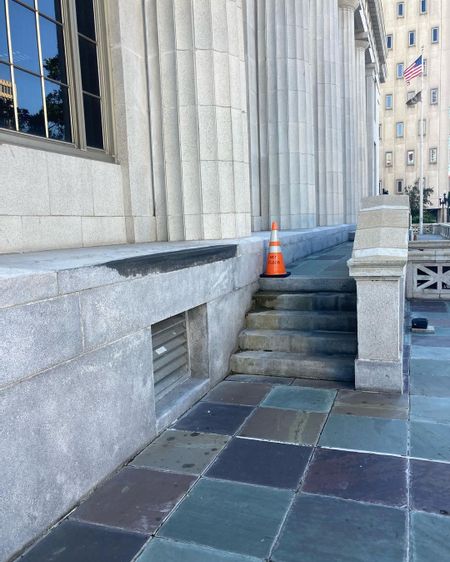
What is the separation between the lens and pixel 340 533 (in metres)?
2.96

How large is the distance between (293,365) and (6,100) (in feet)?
13.9

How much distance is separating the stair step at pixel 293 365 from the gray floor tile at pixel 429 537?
8.82 feet

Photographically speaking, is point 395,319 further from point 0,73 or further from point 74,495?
point 0,73

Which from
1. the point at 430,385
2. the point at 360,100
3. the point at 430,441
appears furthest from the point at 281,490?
the point at 360,100

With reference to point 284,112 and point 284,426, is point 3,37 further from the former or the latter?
point 284,112

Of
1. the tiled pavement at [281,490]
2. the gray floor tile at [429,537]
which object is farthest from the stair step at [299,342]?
the gray floor tile at [429,537]

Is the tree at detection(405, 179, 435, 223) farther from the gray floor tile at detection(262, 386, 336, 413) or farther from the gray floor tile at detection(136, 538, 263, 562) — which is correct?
the gray floor tile at detection(136, 538, 263, 562)

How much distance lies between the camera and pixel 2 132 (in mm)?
4887

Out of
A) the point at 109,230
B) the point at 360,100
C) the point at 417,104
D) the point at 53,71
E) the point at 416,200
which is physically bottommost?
the point at 109,230

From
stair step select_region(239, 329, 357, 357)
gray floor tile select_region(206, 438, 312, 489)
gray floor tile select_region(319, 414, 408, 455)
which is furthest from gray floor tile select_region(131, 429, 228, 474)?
stair step select_region(239, 329, 357, 357)

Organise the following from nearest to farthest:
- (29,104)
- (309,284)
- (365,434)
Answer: (365,434) → (29,104) → (309,284)

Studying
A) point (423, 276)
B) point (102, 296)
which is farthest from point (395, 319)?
point (423, 276)

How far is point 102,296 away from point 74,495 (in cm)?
135

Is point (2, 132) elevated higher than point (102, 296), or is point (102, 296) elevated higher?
point (2, 132)
